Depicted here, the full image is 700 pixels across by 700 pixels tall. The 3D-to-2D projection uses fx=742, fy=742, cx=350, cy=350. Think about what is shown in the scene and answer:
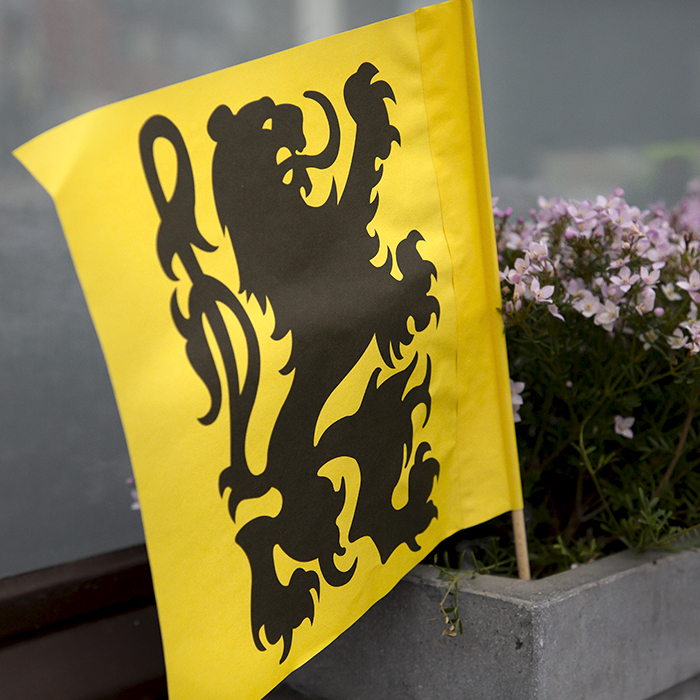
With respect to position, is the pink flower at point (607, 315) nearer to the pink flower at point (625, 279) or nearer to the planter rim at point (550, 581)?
the pink flower at point (625, 279)

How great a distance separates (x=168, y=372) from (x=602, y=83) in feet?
4.96

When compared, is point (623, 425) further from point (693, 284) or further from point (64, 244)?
point (64, 244)

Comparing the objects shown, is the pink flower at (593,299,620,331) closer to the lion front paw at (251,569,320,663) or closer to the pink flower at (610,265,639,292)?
the pink flower at (610,265,639,292)

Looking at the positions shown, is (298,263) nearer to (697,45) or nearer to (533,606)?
(533,606)

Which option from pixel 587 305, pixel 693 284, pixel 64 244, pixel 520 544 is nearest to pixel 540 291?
pixel 587 305

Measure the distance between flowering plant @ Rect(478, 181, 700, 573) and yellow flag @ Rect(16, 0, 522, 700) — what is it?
0.12 metres

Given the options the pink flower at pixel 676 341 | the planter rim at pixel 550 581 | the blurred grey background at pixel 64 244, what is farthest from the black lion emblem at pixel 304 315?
the blurred grey background at pixel 64 244

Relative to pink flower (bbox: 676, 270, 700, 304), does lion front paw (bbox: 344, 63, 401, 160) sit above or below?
above

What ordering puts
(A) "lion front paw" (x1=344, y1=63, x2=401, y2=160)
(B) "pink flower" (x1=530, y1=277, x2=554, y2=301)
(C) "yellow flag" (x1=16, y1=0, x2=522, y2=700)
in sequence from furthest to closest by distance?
(B) "pink flower" (x1=530, y1=277, x2=554, y2=301) < (A) "lion front paw" (x1=344, y1=63, x2=401, y2=160) < (C) "yellow flag" (x1=16, y1=0, x2=522, y2=700)

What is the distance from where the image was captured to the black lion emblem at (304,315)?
620 millimetres

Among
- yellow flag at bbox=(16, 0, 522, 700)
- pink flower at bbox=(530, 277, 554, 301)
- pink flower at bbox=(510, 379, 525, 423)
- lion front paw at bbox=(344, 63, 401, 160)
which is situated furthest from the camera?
pink flower at bbox=(510, 379, 525, 423)

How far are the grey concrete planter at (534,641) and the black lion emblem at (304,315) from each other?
0.47ft

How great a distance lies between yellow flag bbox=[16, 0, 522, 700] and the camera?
58 cm

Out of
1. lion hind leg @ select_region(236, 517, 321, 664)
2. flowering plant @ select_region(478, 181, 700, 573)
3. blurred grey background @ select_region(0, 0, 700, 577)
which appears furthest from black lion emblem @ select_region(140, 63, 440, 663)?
blurred grey background @ select_region(0, 0, 700, 577)
